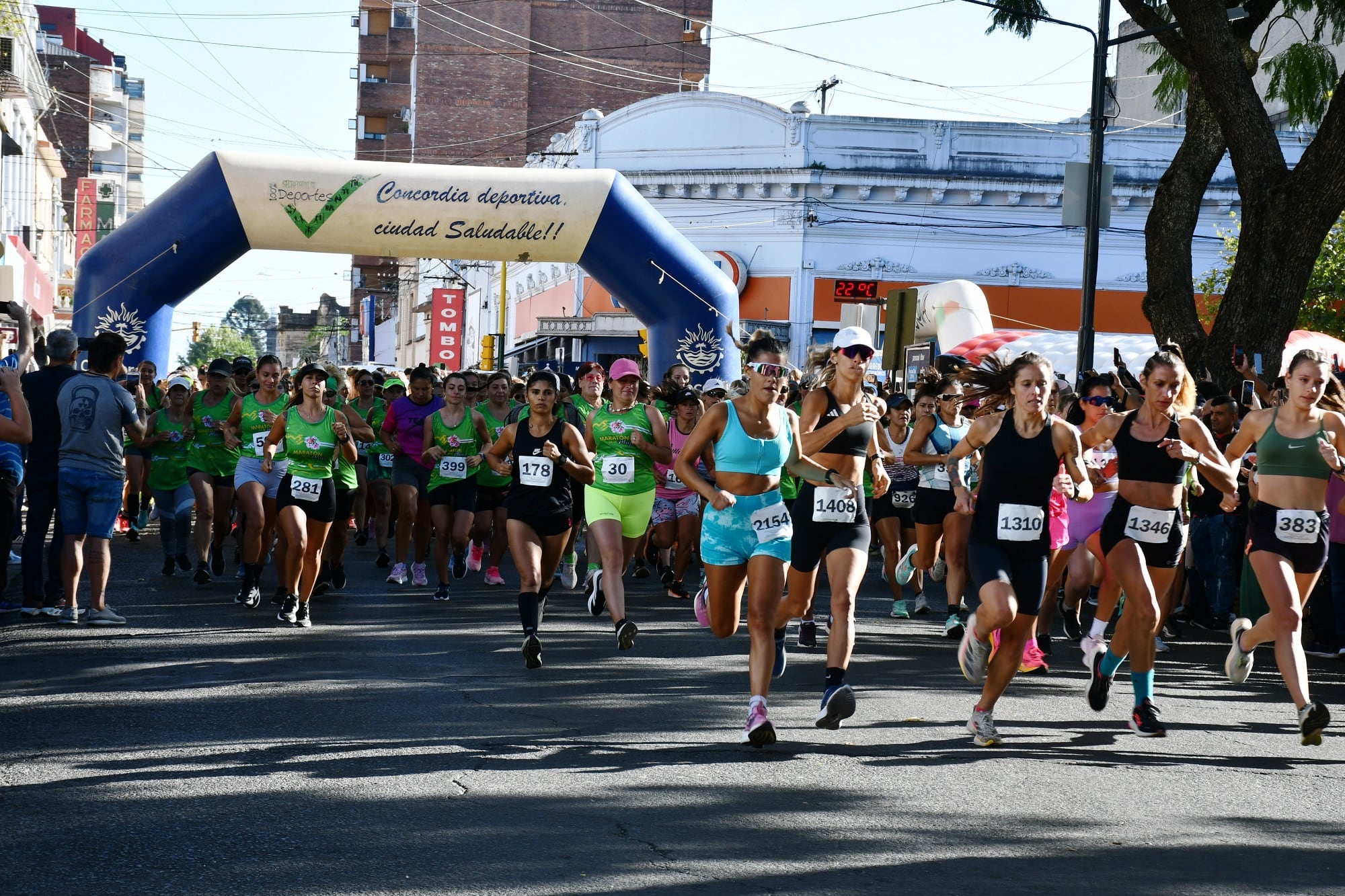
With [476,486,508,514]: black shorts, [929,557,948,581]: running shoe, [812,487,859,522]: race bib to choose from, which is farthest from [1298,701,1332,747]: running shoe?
[476,486,508,514]: black shorts

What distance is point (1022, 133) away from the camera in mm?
36938

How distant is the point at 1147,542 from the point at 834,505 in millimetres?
1649

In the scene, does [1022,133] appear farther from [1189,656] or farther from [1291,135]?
[1189,656]

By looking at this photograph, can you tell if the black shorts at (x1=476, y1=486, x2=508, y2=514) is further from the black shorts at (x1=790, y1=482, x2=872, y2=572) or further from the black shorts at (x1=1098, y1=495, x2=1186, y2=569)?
the black shorts at (x1=1098, y1=495, x2=1186, y2=569)

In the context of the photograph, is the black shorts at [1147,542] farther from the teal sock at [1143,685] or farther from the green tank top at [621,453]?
the green tank top at [621,453]

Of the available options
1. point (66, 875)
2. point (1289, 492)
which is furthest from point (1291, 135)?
point (66, 875)

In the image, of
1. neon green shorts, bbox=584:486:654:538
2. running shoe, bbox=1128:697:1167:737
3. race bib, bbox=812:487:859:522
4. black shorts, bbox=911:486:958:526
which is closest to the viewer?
race bib, bbox=812:487:859:522

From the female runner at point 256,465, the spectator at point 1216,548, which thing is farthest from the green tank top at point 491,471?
A: the spectator at point 1216,548

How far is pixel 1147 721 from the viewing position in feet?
25.5

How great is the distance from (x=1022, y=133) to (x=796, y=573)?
3107cm

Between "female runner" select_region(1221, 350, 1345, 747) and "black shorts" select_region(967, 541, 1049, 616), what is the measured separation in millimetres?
1324

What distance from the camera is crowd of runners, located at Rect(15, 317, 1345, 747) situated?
7.41m

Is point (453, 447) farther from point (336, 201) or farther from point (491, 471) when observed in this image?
point (336, 201)

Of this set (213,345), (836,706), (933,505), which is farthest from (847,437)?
(213,345)
